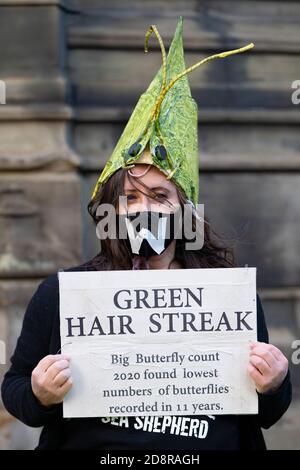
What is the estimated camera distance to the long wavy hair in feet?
9.13

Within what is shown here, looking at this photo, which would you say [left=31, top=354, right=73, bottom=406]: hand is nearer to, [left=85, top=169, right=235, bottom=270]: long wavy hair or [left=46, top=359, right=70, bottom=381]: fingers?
[left=46, top=359, right=70, bottom=381]: fingers

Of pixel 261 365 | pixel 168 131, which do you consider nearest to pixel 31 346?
pixel 261 365

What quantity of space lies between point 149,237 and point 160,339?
0.28 meters

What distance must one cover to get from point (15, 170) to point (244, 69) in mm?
1498

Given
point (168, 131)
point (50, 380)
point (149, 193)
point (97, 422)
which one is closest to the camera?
point (50, 380)

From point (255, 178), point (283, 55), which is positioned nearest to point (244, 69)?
point (283, 55)

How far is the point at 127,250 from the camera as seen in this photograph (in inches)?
110

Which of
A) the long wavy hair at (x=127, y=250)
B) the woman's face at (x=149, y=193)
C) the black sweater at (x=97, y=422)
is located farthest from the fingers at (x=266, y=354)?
the woman's face at (x=149, y=193)

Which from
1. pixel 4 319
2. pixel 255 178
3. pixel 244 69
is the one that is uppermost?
pixel 244 69

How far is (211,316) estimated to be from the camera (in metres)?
2.70

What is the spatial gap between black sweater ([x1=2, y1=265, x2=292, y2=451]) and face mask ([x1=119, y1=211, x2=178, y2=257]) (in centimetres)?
17

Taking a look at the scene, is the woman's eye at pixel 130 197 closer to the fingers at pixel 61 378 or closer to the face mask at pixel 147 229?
the face mask at pixel 147 229

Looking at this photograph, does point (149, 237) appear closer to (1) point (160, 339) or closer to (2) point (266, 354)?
(1) point (160, 339)
